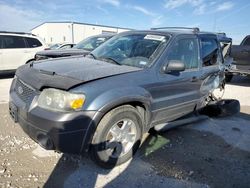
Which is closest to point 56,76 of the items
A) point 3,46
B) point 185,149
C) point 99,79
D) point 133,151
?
point 99,79

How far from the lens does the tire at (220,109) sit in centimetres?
568

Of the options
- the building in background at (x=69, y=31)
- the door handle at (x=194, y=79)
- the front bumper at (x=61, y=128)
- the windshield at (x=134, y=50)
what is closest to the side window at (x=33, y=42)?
the windshield at (x=134, y=50)

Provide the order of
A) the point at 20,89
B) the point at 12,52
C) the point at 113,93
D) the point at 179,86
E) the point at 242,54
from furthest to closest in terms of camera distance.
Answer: the point at 12,52 → the point at 242,54 → the point at 179,86 → the point at 20,89 → the point at 113,93

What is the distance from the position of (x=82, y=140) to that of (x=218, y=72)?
359cm

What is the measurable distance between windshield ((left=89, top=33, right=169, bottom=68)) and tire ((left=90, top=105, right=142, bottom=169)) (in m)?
0.81

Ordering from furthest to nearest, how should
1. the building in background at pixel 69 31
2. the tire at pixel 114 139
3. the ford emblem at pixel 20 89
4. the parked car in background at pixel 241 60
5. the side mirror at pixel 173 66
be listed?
1. the building in background at pixel 69 31
2. the parked car in background at pixel 241 60
3. the side mirror at pixel 173 66
4. the ford emblem at pixel 20 89
5. the tire at pixel 114 139

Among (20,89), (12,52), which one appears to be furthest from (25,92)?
(12,52)

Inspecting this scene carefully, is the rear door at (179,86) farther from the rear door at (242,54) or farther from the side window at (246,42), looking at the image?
the side window at (246,42)

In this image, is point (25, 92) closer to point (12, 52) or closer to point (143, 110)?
→ point (143, 110)

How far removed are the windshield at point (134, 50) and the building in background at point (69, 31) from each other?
37.6m

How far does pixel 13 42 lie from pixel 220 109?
8.11 meters

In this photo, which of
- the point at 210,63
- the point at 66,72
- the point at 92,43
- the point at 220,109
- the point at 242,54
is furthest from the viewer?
the point at 92,43

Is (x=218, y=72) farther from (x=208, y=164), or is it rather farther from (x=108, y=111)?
(x=108, y=111)

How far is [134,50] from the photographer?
4148mm
